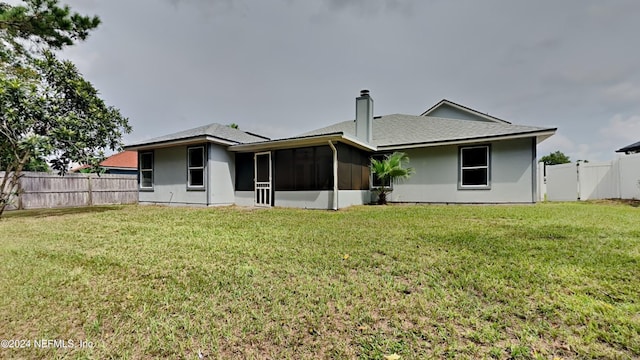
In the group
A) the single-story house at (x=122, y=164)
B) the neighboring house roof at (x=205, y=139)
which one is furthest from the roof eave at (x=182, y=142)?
the single-story house at (x=122, y=164)

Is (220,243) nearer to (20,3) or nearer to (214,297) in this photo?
(214,297)

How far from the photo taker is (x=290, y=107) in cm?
1641

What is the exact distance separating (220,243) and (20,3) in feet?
38.6

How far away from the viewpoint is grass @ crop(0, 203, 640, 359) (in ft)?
6.63

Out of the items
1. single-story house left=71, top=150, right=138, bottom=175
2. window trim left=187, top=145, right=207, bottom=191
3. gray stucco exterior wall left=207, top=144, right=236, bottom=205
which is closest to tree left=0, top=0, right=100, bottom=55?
window trim left=187, top=145, right=207, bottom=191

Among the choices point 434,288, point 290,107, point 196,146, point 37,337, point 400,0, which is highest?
point 400,0

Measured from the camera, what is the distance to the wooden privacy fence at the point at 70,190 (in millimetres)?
11375

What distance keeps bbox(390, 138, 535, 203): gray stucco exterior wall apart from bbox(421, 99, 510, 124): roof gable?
7192 millimetres

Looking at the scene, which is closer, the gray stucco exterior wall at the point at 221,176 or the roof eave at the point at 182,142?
the roof eave at the point at 182,142

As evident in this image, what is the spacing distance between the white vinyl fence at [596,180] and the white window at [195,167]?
693 inches

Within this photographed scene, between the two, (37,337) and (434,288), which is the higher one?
(434,288)

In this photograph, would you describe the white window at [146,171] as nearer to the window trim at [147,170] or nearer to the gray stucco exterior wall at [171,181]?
the window trim at [147,170]

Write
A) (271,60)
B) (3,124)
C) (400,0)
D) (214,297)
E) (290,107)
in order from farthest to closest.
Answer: (290,107), (271,60), (400,0), (3,124), (214,297)

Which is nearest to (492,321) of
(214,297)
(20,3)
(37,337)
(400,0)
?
(214,297)
